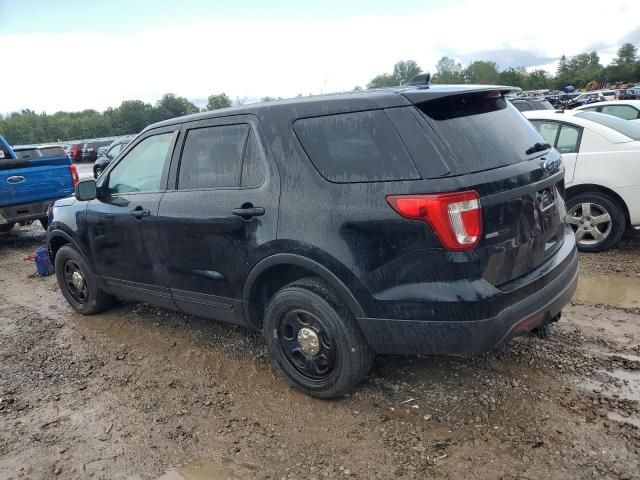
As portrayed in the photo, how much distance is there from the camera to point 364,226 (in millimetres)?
2781

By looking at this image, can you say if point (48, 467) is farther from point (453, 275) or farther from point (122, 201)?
point (453, 275)

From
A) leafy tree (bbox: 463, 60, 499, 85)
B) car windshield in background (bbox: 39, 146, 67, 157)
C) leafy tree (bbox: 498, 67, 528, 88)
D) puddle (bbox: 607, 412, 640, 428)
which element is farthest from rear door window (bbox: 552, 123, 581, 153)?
leafy tree (bbox: 463, 60, 499, 85)

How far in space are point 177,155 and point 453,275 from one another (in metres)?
2.35

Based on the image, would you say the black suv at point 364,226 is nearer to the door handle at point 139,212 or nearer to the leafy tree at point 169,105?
the door handle at point 139,212

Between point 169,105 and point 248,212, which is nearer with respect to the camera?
point 248,212

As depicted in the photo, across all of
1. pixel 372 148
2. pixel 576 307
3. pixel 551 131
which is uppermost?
pixel 372 148

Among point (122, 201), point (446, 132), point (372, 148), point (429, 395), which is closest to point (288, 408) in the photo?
point (429, 395)

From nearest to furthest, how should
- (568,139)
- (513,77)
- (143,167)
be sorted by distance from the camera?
1. (143,167)
2. (568,139)
3. (513,77)

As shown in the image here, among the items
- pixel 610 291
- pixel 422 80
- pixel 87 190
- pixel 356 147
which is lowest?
pixel 610 291

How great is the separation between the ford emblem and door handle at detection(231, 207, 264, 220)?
1.74 meters

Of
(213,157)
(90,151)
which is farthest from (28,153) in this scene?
(90,151)

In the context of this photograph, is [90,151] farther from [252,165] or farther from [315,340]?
[315,340]

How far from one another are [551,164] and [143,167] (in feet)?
10.2

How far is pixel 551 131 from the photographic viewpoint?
6.32 meters
